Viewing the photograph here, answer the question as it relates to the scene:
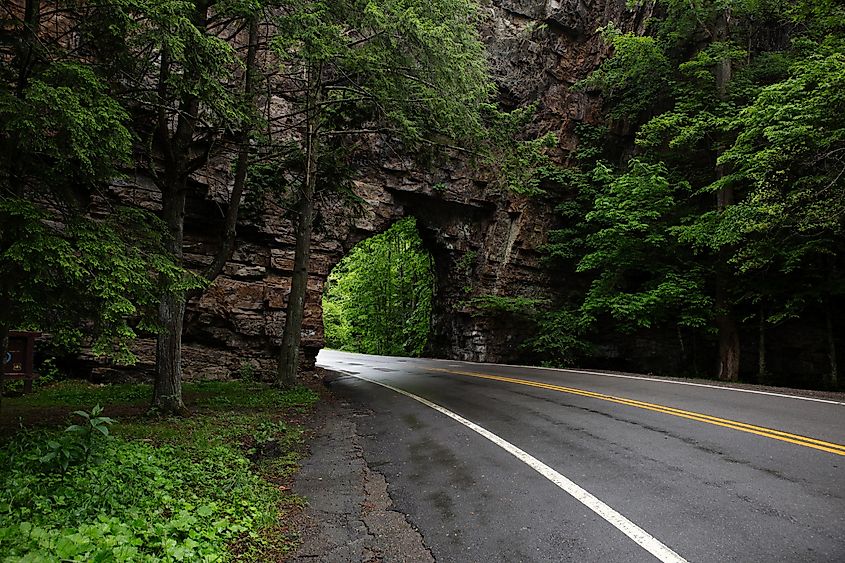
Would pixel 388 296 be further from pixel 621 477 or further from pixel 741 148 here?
pixel 621 477

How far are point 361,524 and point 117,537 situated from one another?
1726 millimetres

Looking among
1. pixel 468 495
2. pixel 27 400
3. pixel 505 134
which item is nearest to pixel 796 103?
pixel 505 134

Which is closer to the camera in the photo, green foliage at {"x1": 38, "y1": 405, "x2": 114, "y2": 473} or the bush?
the bush

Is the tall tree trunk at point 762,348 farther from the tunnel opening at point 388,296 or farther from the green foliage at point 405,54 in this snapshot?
the tunnel opening at point 388,296

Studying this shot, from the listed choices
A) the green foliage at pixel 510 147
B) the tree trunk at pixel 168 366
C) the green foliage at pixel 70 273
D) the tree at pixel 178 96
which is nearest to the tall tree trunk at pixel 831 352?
the green foliage at pixel 510 147

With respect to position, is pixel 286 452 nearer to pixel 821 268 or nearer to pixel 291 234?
pixel 291 234

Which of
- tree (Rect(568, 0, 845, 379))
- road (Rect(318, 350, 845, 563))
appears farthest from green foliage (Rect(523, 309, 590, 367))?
road (Rect(318, 350, 845, 563))

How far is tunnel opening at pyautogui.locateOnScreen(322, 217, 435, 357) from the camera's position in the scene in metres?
31.1

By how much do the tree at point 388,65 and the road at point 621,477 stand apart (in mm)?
5820

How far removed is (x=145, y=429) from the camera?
6.49 meters

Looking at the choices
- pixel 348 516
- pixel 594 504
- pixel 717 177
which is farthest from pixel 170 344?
pixel 717 177

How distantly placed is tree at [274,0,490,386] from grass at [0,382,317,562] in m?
5.49

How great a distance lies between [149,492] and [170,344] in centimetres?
445

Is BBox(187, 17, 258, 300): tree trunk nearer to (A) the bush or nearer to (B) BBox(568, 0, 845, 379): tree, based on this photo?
(A) the bush
